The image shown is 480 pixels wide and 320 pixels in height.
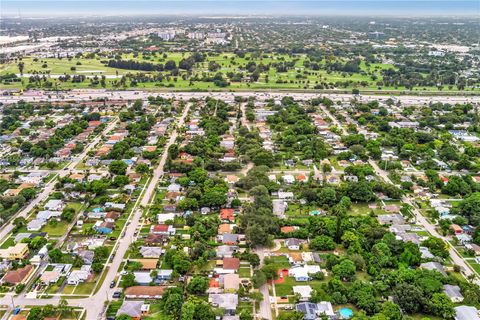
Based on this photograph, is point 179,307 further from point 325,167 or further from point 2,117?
point 2,117

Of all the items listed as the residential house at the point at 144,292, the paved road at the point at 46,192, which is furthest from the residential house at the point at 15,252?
the residential house at the point at 144,292

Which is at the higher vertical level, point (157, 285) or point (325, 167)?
point (325, 167)

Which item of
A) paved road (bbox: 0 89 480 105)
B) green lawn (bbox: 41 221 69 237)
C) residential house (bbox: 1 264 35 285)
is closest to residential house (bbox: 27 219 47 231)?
green lawn (bbox: 41 221 69 237)

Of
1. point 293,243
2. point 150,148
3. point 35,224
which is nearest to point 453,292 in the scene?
point 293,243

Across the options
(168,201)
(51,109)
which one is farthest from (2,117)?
(168,201)

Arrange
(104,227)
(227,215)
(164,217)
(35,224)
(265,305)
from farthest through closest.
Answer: (227,215), (164,217), (35,224), (104,227), (265,305)

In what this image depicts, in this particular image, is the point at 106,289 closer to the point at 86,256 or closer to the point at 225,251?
the point at 86,256

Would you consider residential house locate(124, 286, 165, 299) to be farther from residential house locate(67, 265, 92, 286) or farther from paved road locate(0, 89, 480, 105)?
paved road locate(0, 89, 480, 105)

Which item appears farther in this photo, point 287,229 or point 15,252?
Result: point 287,229

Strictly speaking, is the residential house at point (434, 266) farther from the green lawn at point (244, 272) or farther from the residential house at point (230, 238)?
the residential house at point (230, 238)
